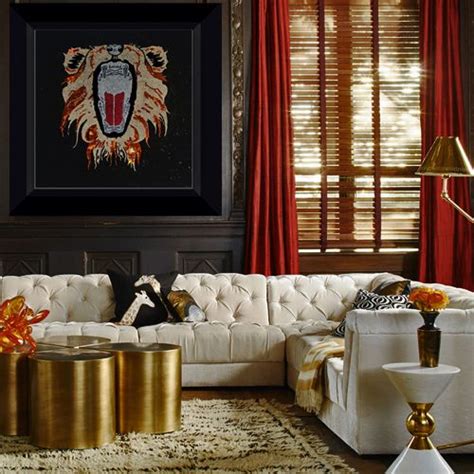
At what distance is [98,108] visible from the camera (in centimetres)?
817

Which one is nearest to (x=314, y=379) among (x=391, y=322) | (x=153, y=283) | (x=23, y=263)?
(x=391, y=322)

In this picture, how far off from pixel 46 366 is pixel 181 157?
3.63m

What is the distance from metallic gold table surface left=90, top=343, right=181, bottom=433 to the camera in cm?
508

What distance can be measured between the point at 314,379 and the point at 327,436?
34 centimetres

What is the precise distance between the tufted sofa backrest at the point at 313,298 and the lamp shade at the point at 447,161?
1.71 m

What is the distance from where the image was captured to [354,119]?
833 centimetres

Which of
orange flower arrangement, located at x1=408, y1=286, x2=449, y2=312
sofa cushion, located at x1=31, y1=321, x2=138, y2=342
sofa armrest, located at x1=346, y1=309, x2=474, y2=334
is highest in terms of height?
orange flower arrangement, located at x1=408, y1=286, x2=449, y2=312

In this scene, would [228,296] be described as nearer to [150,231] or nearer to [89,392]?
[150,231]

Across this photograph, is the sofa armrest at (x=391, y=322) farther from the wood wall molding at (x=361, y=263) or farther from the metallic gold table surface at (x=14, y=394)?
the wood wall molding at (x=361, y=263)

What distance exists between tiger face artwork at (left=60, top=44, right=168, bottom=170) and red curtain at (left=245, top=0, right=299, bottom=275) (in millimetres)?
744

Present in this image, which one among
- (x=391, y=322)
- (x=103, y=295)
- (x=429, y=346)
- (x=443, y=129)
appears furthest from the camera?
(x=443, y=129)

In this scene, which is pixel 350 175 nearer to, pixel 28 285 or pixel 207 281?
pixel 207 281

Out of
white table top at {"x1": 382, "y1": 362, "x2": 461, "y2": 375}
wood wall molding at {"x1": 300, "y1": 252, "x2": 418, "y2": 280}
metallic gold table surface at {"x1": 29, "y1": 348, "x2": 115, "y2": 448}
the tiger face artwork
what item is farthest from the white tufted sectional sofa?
the tiger face artwork

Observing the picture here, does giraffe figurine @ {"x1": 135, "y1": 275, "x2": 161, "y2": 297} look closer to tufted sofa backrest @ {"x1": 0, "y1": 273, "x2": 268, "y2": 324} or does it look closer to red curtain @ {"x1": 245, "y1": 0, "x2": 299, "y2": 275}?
tufted sofa backrest @ {"x1": 0, "y1": 273, "x2": 268, "y2": 324}
